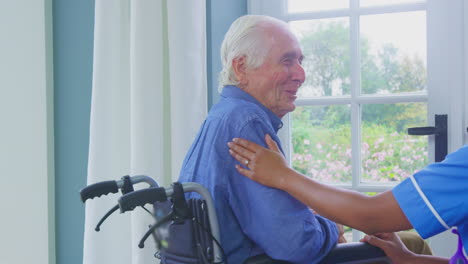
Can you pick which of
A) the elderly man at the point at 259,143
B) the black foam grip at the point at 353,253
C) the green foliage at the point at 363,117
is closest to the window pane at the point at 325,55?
the green foliage at the point at 363,117

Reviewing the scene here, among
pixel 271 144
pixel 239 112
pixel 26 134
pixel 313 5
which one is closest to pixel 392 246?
pixel 271 144

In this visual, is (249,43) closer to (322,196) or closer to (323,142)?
(322,196)

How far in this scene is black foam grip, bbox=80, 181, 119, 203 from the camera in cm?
134

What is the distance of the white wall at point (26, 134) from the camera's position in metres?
2.21

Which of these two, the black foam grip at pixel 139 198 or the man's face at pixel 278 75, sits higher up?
the man's face at pixel 278 75

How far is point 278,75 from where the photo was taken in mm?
1422

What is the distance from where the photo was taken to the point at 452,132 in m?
1.94

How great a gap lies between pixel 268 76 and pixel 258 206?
1.28ft

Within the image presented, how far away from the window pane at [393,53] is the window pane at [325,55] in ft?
0.24

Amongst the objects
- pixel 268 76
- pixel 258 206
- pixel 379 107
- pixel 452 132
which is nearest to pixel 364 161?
pixel 379 107

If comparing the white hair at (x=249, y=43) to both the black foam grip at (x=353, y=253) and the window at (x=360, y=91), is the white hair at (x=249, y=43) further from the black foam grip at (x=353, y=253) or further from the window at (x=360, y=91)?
the window at (x=360, y=91)

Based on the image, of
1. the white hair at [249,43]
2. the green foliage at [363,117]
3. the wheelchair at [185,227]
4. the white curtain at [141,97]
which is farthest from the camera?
the green foliage at [363,117]

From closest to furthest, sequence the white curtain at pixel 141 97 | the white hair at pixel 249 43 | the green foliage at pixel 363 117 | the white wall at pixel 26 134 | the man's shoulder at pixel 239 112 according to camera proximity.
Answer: the man's shoulder at pixel 239 112 → the white hair at pixel 249 43 → the white curtain at pixel 141 97 → the green foliage at pixel 363 117 → the white wall at pixel 26 134

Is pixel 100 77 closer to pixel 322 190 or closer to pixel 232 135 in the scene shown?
pixel 232 135
